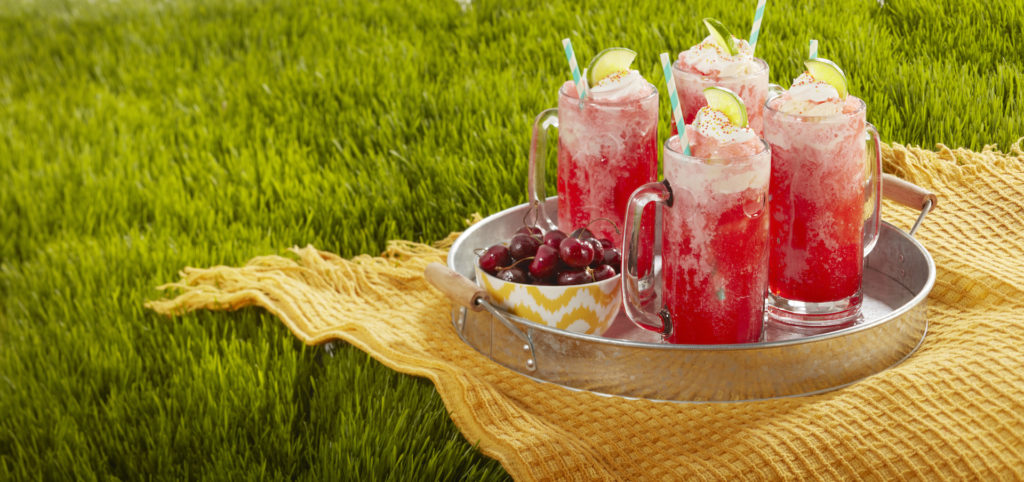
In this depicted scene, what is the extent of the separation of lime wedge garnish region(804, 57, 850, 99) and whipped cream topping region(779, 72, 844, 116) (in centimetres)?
1

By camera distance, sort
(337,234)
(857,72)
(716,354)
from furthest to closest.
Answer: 1. (857,72)
2. (337,234)
3. (716,354)

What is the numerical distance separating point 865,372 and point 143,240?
2.06 meters

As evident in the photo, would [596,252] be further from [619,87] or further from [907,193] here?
[907,193]

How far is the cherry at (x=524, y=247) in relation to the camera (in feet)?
6.00

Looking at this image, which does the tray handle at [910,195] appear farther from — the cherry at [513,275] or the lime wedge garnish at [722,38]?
the cherry at [513,275]

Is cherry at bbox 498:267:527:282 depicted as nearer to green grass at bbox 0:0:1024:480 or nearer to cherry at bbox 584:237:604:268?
cherry at bbox 584:237:604:268

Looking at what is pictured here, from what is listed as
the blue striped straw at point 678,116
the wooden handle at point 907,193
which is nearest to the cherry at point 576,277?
the blue striped straw at point 678,116

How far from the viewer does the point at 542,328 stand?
1.69m

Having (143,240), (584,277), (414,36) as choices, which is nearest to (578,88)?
(584,277)

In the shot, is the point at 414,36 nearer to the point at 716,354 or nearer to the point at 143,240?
the point at 143,240

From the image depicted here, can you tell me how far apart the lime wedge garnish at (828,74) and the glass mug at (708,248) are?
17cm

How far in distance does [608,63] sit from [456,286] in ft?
1.65

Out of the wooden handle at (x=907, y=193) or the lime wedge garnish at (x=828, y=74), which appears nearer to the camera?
the lime wedge garnish at (x=828, y=74)

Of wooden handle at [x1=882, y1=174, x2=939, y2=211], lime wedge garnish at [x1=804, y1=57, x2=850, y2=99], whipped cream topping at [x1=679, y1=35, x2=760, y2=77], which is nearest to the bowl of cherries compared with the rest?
whipped cream topping at [x1=679, y1=35, x2=760, y2=77]
